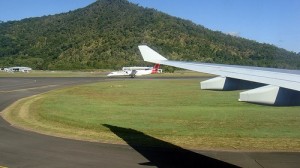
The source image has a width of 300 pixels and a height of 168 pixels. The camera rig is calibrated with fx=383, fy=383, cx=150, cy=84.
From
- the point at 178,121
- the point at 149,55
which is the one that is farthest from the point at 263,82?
the point at 178,121

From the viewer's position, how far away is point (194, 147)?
1717 cm

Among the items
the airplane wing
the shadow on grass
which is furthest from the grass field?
the airplane wing

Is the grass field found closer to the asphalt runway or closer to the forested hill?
the asphalt runway

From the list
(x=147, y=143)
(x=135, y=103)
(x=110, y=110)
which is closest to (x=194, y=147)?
(x=147, y=143)

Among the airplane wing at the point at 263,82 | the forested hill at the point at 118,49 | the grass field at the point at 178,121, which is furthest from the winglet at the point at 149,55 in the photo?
the forested hill at the point at 118,49

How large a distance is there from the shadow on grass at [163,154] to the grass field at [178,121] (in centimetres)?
36

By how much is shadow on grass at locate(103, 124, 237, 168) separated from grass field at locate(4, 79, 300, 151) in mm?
359

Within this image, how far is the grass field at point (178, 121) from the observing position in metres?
18.5

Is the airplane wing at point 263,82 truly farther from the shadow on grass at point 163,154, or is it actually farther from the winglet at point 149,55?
the shadow on grass at point 163,154

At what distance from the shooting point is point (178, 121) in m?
23.8

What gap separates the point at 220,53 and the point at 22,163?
153 meters

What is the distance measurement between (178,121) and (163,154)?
815 centimetres

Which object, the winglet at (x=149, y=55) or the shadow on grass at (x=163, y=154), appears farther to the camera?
the shadow on grass at (x=163, y=154)

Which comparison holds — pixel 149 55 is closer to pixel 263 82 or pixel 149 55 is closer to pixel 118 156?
pixel 263 82
